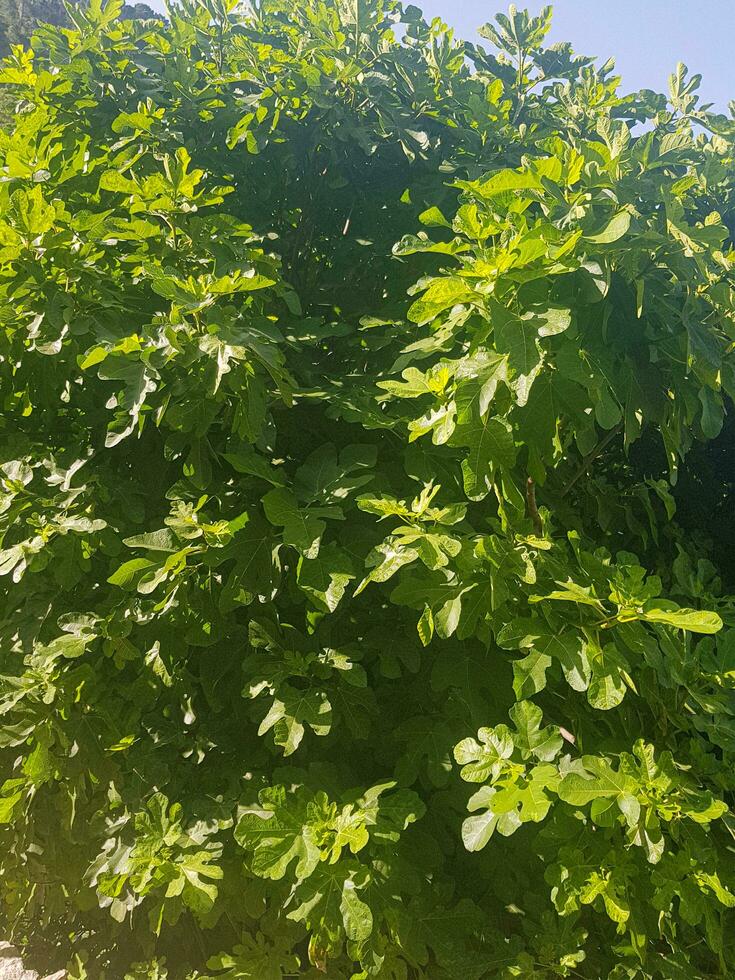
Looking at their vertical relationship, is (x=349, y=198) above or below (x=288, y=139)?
below

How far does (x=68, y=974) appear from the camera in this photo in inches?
98.1

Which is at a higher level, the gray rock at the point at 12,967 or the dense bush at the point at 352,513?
the dense bush at the point at 352,513

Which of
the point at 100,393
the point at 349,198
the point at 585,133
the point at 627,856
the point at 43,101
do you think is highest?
the point at 43,101

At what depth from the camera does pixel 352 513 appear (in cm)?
194

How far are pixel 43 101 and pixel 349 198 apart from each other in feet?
3.36

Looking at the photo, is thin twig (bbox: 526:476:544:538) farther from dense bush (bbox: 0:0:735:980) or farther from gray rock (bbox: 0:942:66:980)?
gray rock (bbox: 0:942:66:980)

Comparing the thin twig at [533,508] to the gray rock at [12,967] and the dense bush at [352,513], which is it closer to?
the dense bush at [352,513]

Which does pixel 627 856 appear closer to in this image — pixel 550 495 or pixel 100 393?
pixel 550 495

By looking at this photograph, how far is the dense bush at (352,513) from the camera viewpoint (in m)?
1.46

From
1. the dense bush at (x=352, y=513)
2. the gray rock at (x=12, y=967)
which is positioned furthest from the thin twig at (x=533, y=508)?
the gray rock at (x=12, y=967)

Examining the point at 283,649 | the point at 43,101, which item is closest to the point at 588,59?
the point at 43,101

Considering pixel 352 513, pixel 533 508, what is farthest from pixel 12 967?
pixel 533 508

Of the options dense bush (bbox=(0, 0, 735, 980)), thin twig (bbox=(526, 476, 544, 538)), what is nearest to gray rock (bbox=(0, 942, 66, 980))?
dense bush (bbox=(0, 0, 735, 980))

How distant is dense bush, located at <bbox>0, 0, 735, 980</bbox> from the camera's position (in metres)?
1.46
